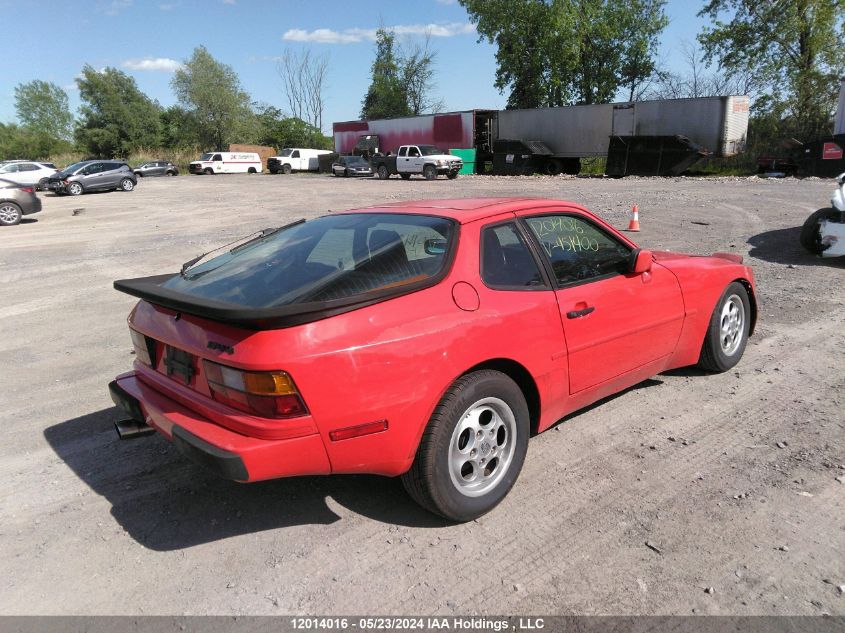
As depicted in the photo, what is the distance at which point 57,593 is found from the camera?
2.52 meters

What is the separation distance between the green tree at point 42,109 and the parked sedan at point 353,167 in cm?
7689

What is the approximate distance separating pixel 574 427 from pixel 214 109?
74.6m

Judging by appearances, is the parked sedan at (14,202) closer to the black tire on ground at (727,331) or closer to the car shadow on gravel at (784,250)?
the car shadow on gravel at (784,250)

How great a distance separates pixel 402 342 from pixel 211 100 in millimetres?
75384

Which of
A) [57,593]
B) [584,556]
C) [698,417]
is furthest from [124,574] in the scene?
[698,417]

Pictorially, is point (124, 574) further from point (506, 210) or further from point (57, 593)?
point (506, 210)

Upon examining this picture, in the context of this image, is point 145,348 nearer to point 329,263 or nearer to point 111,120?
point 329,263

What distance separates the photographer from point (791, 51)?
36281 millimetres

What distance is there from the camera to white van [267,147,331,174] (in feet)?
159

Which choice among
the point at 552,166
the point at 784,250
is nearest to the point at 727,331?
the point at 784,250

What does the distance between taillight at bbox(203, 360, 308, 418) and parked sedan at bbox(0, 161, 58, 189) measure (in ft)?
112

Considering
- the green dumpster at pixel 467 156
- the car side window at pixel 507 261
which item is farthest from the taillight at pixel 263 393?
the green dumpster at pixel 467 156

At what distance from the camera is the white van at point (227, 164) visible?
49.8 metres

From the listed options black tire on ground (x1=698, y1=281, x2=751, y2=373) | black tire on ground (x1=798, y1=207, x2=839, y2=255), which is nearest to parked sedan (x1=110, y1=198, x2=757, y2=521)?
black tire on ground (x1=698, y1=281, x2=751, y2=373)
